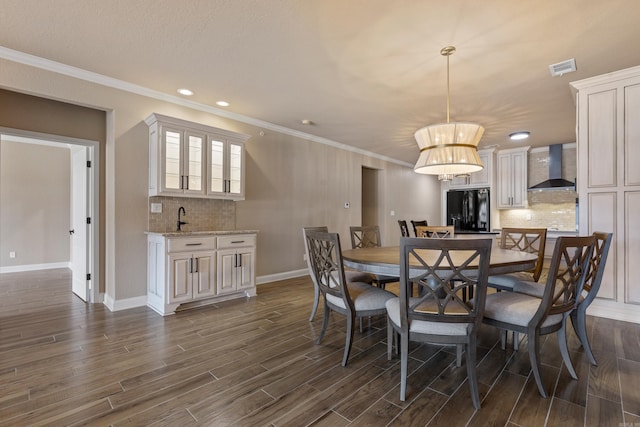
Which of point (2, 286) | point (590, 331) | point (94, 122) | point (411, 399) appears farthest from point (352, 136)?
point (2, 286)

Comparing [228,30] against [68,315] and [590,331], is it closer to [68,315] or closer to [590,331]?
[68,315]

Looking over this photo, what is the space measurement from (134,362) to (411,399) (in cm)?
194

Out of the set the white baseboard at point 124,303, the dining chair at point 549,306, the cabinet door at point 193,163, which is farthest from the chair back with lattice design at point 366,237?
the white baseboard at point 124,303

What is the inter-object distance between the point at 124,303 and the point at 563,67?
5.23 meters

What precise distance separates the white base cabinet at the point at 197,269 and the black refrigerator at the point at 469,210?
220 inches

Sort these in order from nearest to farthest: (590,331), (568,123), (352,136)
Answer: (590,331) → (568,123) → (352,136)

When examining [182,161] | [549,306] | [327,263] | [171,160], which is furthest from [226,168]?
[549,306]

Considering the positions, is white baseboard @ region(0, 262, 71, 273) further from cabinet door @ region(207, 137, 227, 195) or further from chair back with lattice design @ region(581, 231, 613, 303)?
chair back with lattice design @ region(581, 231, 613, 303)

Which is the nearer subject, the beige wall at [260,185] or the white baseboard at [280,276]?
the beige wall at [260,185]

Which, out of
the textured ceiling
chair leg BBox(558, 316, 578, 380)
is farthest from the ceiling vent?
chair leg BBox(558, 316, 578, 380)

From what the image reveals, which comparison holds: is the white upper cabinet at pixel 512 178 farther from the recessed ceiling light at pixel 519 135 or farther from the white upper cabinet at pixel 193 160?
the white upper cabinet at pixel 193 160

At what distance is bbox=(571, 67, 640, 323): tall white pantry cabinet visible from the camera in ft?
10.0

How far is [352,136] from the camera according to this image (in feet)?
18.2

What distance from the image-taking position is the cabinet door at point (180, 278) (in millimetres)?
3273
